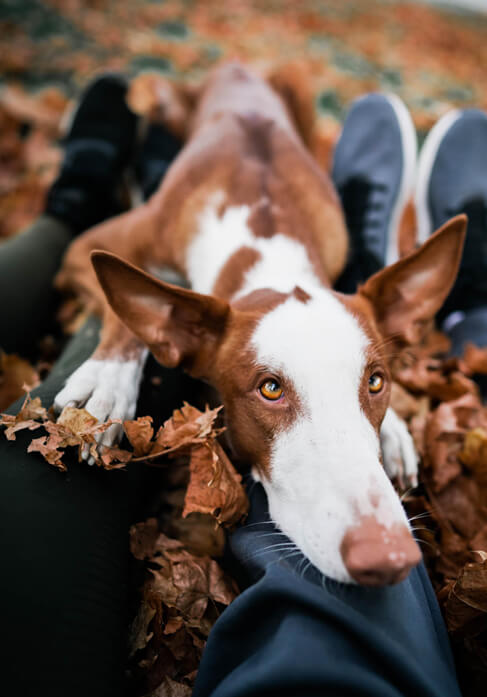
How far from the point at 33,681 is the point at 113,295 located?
1028mm

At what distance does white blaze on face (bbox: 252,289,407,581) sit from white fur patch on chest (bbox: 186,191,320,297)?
328mm

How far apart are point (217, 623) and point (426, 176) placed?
299cm

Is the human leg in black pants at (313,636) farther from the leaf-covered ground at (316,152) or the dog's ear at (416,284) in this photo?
the dog's ear at (416,284)

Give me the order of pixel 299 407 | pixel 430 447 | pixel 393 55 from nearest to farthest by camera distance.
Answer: pixel 299 407 < pixel 430 447 < pixel 393 55

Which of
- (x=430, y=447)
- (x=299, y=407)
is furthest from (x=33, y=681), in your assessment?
(x=430, y=447)

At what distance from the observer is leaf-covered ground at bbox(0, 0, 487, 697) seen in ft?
4.70

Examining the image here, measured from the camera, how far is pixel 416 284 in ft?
5.96

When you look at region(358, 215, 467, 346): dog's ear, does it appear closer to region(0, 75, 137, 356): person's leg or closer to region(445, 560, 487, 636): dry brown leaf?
region(445, 560, 487, 636): dry brown leaf

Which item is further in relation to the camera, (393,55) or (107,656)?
(393,55)

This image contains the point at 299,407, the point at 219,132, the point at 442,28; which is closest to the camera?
the point at 299,407

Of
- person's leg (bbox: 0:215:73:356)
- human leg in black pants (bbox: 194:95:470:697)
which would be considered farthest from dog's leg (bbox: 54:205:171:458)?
human leg in black pants (bbox: 194:95:470:697)

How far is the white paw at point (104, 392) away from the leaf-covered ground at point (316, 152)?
0.06 metres

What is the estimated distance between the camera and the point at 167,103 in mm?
3594

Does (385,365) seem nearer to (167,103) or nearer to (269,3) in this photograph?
(167,103)
